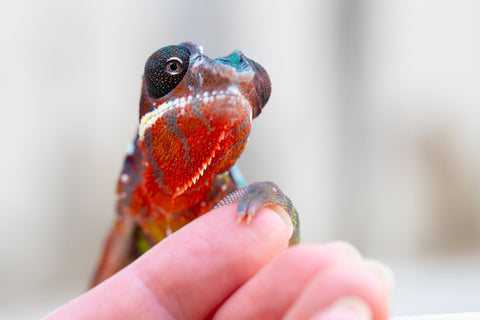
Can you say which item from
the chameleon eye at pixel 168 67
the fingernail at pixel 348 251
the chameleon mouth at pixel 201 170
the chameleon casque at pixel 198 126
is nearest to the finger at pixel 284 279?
the fingernail at pixel 348 251

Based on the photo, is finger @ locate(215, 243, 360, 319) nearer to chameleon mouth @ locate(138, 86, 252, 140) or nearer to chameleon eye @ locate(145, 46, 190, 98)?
chameleon mouth @ locate(138, 86, 252, 140)

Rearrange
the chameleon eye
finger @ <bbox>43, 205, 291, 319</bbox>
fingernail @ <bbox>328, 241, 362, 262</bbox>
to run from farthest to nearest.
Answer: the chameleon eye
finger @ <bbox>43, 205, 291, 319</bbox>
fingernail @ <bbox>328, 241, 362, 262</bbox>

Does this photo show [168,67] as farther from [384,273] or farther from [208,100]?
[384,273]

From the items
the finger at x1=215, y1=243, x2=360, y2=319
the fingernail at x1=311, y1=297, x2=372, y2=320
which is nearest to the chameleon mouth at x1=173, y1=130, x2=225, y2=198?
the finger at x1=215, y1=243, x2=360, y2=319

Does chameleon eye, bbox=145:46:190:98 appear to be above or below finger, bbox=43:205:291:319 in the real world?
above

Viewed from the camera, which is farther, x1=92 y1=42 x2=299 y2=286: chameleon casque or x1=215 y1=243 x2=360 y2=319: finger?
x1=92 y1=42 x2=299 y2=286: chameleon casque

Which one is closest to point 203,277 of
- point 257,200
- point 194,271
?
point 194,271

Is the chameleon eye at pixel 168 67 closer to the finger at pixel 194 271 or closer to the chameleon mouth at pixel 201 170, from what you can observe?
the chameleon mouth at pixel 201 170
